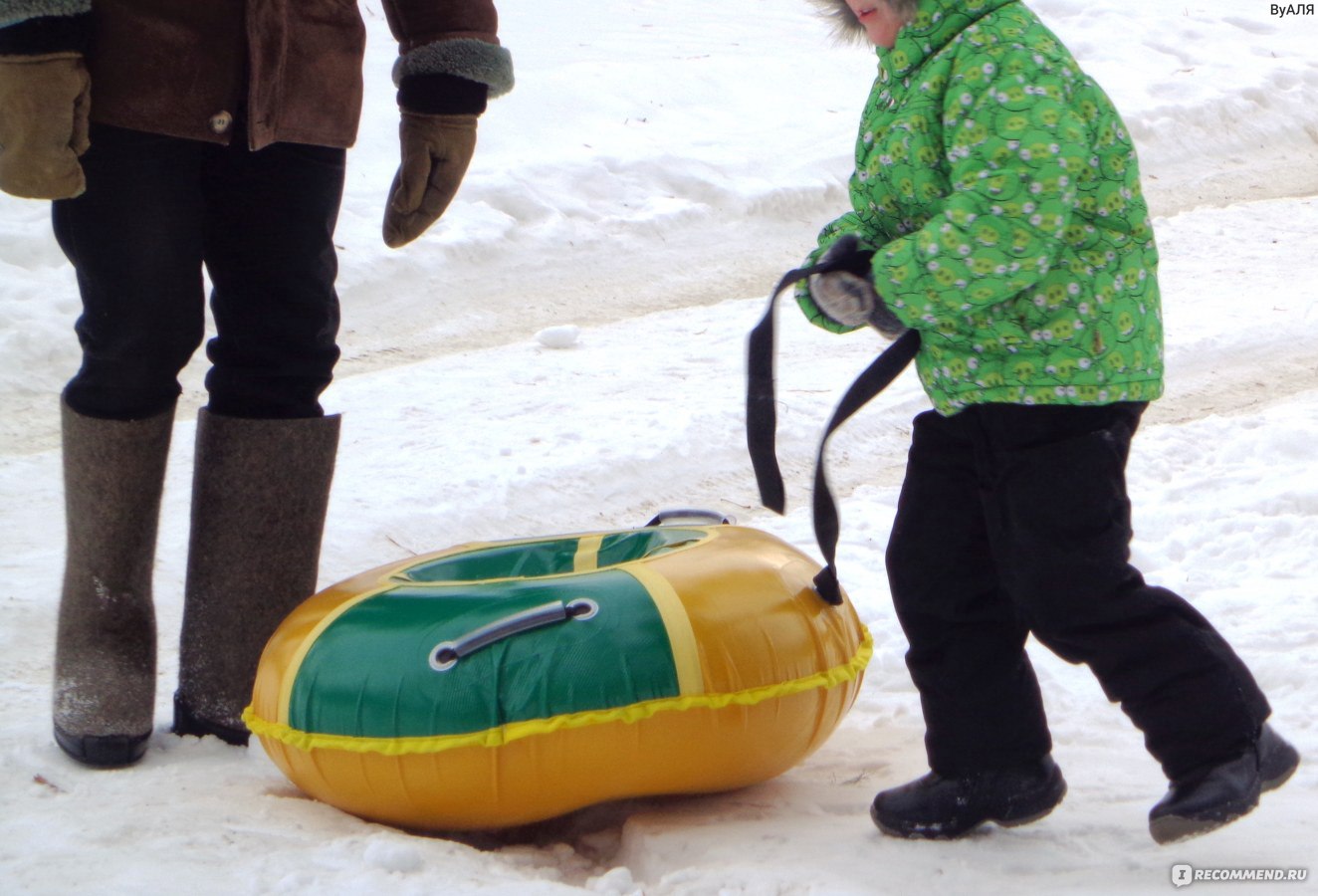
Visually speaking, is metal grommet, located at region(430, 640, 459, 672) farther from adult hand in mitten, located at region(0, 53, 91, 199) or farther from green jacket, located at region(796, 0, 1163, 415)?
adult hand in mitten, located at region(0, 53, 91, 199)

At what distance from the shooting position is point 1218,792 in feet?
6.23

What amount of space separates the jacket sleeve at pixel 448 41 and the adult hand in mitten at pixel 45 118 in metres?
0.60

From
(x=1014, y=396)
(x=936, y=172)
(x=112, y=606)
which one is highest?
(x=936, y=172)

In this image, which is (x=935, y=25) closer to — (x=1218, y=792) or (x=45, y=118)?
(x=1218, y=792)

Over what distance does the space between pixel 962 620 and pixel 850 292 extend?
0.52 meters

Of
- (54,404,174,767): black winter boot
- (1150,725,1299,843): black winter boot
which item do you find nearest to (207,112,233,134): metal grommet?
(54,404,174,767): black winter boot

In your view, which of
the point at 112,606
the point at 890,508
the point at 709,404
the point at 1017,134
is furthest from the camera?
the point at 709,404

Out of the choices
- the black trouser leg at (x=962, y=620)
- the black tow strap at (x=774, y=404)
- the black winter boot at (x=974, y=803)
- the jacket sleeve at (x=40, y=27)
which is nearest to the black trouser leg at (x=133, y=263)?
the jacket sleeve at (x=40, y=27)

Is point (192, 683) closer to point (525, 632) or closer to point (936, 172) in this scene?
point (525, 632)

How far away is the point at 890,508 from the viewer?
3.68 metres

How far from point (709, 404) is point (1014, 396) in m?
2.40

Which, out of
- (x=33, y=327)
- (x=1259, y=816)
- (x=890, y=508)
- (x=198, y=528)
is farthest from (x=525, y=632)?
(x=33, y=327)

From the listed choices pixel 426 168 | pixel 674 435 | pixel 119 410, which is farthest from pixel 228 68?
pixel 674 435

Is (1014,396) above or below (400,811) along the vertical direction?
above
